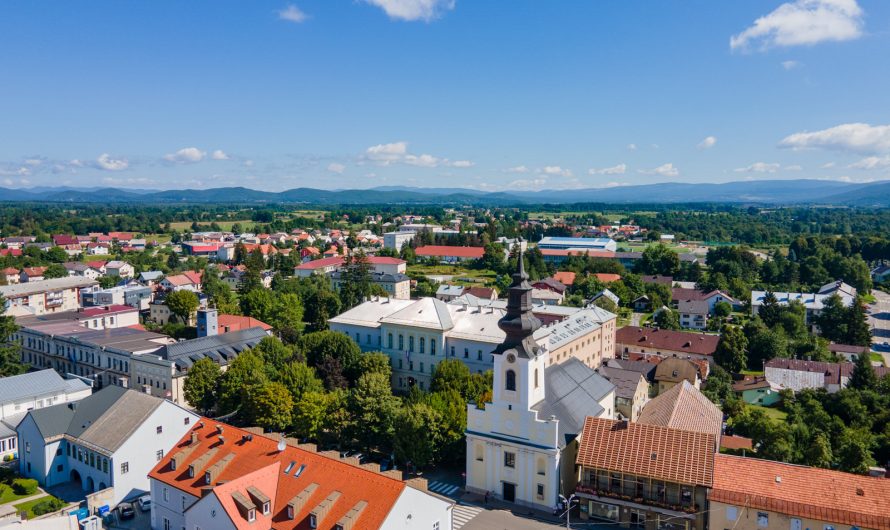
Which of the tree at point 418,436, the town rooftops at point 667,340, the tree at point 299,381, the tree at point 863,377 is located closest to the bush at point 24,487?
the tree at point 299,381

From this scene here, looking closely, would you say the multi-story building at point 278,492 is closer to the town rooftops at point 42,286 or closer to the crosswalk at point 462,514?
the crosswalk at point 462,514

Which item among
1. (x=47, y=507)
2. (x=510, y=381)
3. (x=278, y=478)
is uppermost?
(x=510, y=381)

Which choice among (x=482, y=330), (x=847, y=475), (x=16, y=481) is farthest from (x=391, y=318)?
(x=847, y=475)

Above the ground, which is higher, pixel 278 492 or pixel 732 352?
pixel 278 492

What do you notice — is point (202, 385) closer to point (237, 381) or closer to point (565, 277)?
point (237, 381)

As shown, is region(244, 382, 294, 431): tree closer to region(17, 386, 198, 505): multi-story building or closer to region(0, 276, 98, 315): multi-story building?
region(17, 386, 198, 505): multi-story building

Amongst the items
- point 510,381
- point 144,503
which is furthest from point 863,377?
point 144,503
